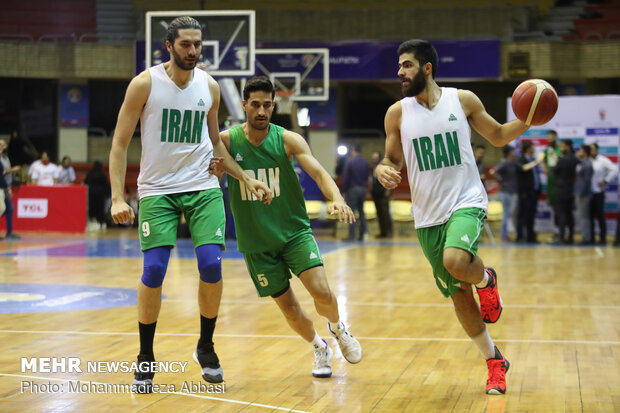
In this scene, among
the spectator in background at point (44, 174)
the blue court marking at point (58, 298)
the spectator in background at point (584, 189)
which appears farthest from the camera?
the spectator in background at point (44, 174)

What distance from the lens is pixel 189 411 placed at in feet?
14.2

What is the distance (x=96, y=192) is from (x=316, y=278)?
16.7 m

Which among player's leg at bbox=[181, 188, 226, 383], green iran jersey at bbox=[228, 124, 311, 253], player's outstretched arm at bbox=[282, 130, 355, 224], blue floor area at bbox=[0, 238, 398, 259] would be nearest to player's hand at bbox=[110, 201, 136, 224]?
player's leg at bbox=[181, 188, 226, 383]

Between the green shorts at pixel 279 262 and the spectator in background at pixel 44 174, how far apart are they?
1616 centimetres

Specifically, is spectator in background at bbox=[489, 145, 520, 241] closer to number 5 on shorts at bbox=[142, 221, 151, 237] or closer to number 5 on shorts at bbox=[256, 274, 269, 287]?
number 5 on shorts at bbox=[256, 274, 269, 287]

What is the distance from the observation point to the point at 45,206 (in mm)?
19062

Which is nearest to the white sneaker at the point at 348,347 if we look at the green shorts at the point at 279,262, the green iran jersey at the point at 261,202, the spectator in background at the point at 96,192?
the green shorts at the point at 279,262

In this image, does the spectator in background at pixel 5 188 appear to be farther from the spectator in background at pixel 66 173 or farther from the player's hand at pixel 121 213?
the player's hand at pixel 121 213

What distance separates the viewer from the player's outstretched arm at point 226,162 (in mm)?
4836

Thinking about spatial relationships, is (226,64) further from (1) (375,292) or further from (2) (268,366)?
(2) (268,366)

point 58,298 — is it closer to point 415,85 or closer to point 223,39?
point 415,85

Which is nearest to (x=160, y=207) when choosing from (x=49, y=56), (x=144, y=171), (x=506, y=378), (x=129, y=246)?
(x=144, y=171)

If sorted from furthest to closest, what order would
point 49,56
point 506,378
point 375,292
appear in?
point 49,56, point 375,292, point 506,378

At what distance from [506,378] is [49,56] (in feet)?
73.1
